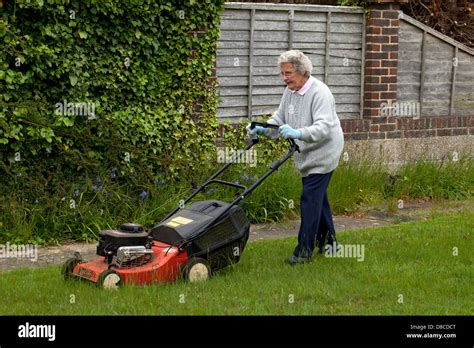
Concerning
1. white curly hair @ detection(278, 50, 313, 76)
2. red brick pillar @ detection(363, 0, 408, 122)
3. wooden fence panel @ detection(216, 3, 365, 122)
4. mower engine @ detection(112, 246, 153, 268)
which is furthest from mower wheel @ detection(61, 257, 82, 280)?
red brick pillar @ detection(363, 0, 408, 122)

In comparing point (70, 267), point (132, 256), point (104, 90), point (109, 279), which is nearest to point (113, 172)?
point (104, 90)

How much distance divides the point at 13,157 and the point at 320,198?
3.06 metres

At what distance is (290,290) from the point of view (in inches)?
269

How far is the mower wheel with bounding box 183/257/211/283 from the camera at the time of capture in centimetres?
689

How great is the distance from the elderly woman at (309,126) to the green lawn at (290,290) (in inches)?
11.7

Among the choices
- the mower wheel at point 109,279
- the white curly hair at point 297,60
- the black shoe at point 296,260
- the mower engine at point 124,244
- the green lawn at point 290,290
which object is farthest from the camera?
the black shoe at point 296,260

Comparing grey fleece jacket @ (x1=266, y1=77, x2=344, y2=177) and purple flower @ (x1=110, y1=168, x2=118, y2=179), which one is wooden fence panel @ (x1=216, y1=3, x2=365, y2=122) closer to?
purple flower @ (x1=110, y1=168, x2=118, y2=179)

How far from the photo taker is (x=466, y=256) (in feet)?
26.0

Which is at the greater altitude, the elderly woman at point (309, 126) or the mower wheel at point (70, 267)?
the elderly woman at point (309, 126)

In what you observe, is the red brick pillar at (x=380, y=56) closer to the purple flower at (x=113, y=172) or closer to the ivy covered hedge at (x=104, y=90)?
the ivy covered hedge at (x=104, y=90)

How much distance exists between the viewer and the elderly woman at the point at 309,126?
24.8 feet

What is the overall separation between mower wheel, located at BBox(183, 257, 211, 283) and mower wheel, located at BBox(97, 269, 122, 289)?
55cm

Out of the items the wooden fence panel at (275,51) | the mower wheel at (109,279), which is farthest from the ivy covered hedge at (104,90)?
the mower wheel at (109,279)

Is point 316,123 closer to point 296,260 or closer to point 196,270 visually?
point 296,260
